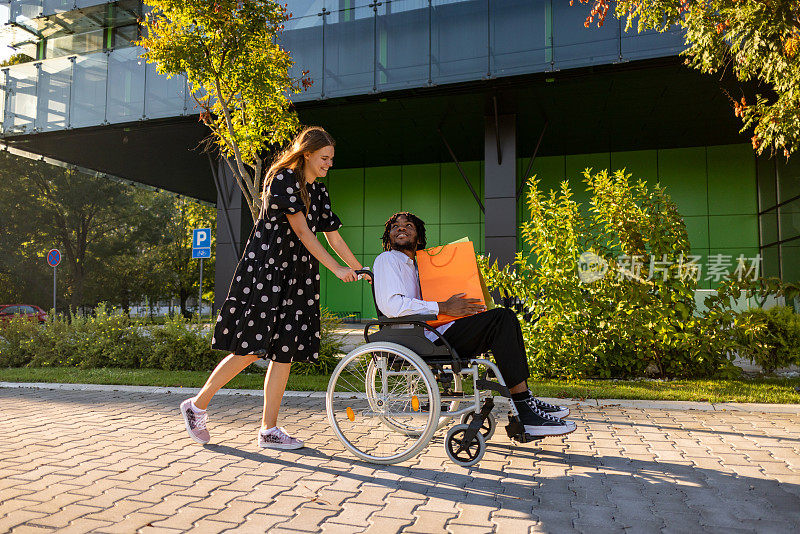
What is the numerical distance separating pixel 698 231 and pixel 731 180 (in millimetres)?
2009

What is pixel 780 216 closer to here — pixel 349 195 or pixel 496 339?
pixel 349 195

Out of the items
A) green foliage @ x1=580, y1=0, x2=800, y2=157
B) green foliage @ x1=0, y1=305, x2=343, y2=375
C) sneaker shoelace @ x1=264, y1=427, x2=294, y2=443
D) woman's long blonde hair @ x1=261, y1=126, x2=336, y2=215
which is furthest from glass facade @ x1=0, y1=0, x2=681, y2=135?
sneaker shoelace @ x1=264, y1=427, x2=294, y2=443

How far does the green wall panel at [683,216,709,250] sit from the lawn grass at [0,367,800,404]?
556 inches

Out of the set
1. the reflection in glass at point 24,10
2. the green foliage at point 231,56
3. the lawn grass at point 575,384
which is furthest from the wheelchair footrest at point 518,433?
the reflection in glass at point 24,10

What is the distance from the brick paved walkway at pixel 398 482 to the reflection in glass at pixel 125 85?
12.9 m

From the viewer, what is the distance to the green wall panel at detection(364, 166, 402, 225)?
22.8 m

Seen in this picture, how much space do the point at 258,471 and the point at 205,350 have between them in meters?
5.51

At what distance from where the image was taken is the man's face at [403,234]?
12.2 feet

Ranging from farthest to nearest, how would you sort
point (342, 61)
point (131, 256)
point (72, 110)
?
1. point (131, 256)
2. point (72, 110)
3. point (342, 61)

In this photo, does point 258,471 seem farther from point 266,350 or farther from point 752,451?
point 752,451

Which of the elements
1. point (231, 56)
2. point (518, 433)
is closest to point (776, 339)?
point (518, 433)

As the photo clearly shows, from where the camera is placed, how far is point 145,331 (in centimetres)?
892

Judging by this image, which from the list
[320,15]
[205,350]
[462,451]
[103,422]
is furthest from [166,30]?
[320,15]

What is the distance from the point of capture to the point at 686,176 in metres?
19.9
